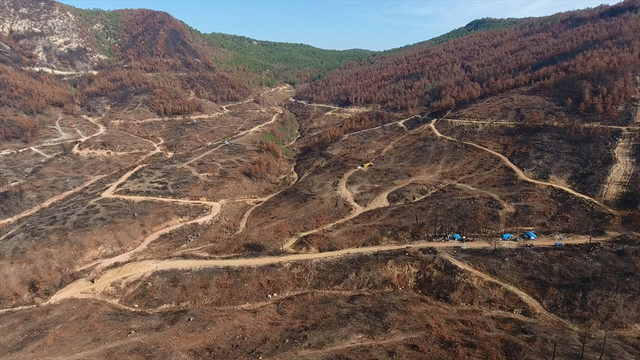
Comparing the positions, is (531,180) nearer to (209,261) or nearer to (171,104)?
(209,261)

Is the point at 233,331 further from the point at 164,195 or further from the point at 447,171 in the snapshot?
the point at 447,171

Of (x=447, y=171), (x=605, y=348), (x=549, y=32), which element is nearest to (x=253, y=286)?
(x=605, y=348)

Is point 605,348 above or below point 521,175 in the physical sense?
below

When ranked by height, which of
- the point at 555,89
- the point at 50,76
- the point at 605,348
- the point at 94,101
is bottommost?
the point at 605,348

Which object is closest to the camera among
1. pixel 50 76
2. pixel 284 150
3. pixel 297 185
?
pixel 297 185

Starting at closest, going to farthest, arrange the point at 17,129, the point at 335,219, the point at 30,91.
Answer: the point at 335,219 < the point at 17,129 < the point at 30,91

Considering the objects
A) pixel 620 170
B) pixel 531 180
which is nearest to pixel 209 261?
pixel 531 180

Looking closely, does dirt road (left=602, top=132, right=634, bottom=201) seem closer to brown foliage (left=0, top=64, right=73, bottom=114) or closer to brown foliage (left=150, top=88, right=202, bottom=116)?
brown foliage (left=150, top=88, right=202, bottom=116)
